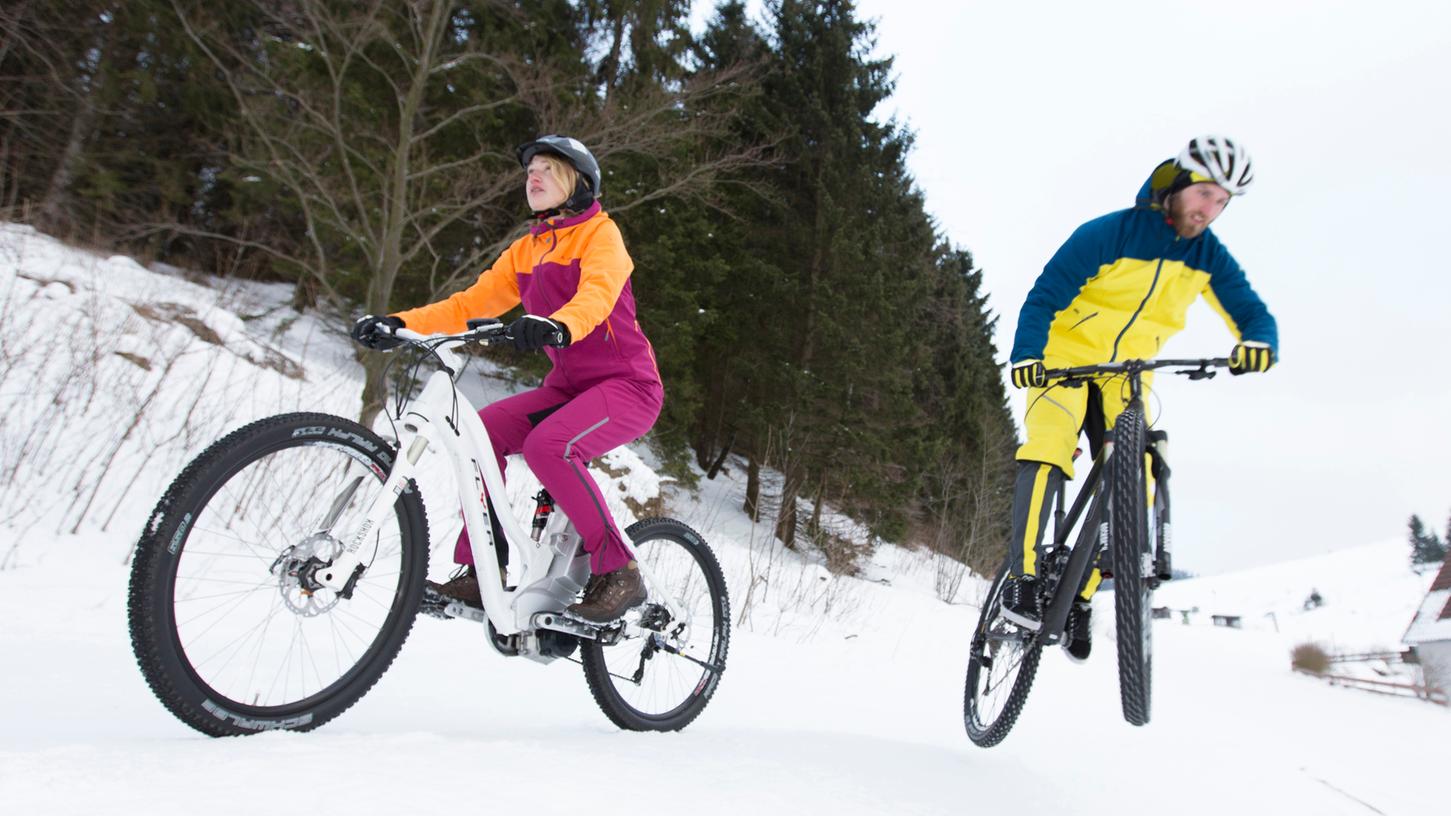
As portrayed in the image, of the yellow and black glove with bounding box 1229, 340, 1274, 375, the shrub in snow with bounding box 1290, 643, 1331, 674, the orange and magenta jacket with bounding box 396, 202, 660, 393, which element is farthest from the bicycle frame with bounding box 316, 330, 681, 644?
the shrub in snow with bounding box 1290, 643, 1331, 674

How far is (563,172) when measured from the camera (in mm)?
2781

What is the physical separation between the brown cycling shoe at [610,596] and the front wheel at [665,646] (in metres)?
0.07

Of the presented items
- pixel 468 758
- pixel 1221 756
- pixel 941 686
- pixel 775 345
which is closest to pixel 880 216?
pixel 775 345

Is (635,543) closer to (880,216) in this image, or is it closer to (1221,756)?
(1221,756)

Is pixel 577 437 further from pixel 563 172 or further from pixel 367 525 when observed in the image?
pixel 563 172

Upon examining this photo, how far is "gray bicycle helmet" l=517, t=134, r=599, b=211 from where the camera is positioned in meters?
2.72

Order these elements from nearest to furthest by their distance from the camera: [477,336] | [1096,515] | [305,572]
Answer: [305,572]
[477,336]
[1096,515]

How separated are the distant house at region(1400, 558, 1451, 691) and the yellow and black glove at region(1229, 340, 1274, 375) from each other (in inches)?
1152

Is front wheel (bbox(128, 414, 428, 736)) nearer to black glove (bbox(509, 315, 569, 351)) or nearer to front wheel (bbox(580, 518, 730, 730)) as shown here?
black glove (bbox(509, 315, 569, 351))

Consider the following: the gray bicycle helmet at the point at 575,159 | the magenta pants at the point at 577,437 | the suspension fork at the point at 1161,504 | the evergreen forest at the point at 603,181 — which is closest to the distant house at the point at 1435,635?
the evergreen forest at the point at 603,181

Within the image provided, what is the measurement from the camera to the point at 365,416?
7.78 m

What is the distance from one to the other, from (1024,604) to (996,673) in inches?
25.2

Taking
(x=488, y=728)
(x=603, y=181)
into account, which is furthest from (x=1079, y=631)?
(x=603, y=181)

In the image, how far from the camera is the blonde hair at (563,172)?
2771 millimetres
